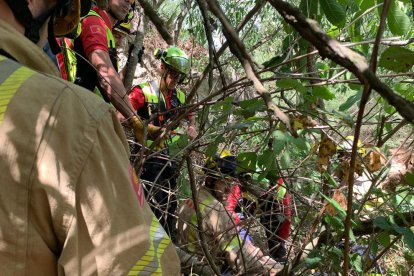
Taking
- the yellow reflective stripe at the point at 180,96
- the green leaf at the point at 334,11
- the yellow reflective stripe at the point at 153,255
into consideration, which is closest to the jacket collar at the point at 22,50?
the yellow reflective stripe at the point at 153,255

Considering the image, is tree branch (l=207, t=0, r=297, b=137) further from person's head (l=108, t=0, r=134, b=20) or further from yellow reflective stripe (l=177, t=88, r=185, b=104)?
yellow reflective stripe (l=177, t=88, r=185, b=104)

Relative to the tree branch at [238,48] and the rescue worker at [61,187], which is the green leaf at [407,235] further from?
the rescue worker at [61,187]

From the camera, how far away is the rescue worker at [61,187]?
2.70 ft

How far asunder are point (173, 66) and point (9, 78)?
317cm

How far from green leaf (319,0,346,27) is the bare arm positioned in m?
1.18

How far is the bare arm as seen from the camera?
2.66 metres

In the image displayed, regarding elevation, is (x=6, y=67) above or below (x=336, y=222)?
above

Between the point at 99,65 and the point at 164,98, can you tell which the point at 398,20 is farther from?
the point at 164,98

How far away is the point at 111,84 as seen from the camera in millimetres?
2732

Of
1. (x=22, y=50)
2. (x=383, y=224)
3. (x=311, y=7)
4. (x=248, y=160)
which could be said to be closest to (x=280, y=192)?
(x=248, y=160)

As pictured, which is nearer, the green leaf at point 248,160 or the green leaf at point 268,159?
the green leaf at point 268,159

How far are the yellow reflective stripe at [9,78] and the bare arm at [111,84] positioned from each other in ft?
5.50

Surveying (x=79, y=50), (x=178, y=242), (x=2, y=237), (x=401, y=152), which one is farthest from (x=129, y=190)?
(x=178, y=242)

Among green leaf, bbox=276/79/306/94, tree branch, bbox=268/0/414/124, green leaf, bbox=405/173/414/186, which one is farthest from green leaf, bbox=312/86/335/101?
tree branch, bbox=268/0/414/124
